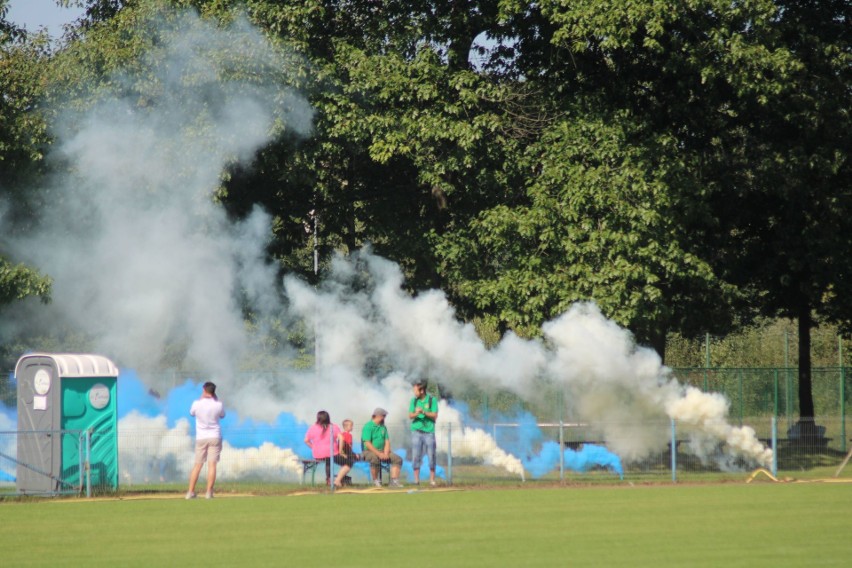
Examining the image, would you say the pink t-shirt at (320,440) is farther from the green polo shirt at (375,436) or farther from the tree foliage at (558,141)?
the tree foliage at (558,141)

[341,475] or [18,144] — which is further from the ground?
[18,144]

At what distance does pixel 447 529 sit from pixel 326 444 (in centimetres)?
758

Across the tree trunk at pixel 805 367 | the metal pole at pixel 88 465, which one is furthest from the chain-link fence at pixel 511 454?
the tree trunk at pixel 805 367

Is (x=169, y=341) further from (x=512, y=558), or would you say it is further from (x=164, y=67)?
(x=512, y=558)

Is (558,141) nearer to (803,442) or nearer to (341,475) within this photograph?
(803,442)

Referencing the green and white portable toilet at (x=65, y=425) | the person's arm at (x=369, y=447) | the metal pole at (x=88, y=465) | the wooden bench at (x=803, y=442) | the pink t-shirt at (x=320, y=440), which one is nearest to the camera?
the metal pole at (x=88, y=465)

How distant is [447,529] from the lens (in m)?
14.0

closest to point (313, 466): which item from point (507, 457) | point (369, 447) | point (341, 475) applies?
point (341, 475)

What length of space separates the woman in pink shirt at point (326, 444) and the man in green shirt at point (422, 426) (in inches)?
50.1

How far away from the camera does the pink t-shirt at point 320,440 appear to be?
69.8ft

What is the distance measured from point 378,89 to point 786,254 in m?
11.2

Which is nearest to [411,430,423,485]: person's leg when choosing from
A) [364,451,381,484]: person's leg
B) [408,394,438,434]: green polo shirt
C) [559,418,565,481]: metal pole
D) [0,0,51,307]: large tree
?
[408,394,438,434]: green polo shirt

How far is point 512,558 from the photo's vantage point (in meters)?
11.5

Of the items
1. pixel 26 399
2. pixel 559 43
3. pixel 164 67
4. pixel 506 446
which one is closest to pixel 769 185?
pixel 559 43
